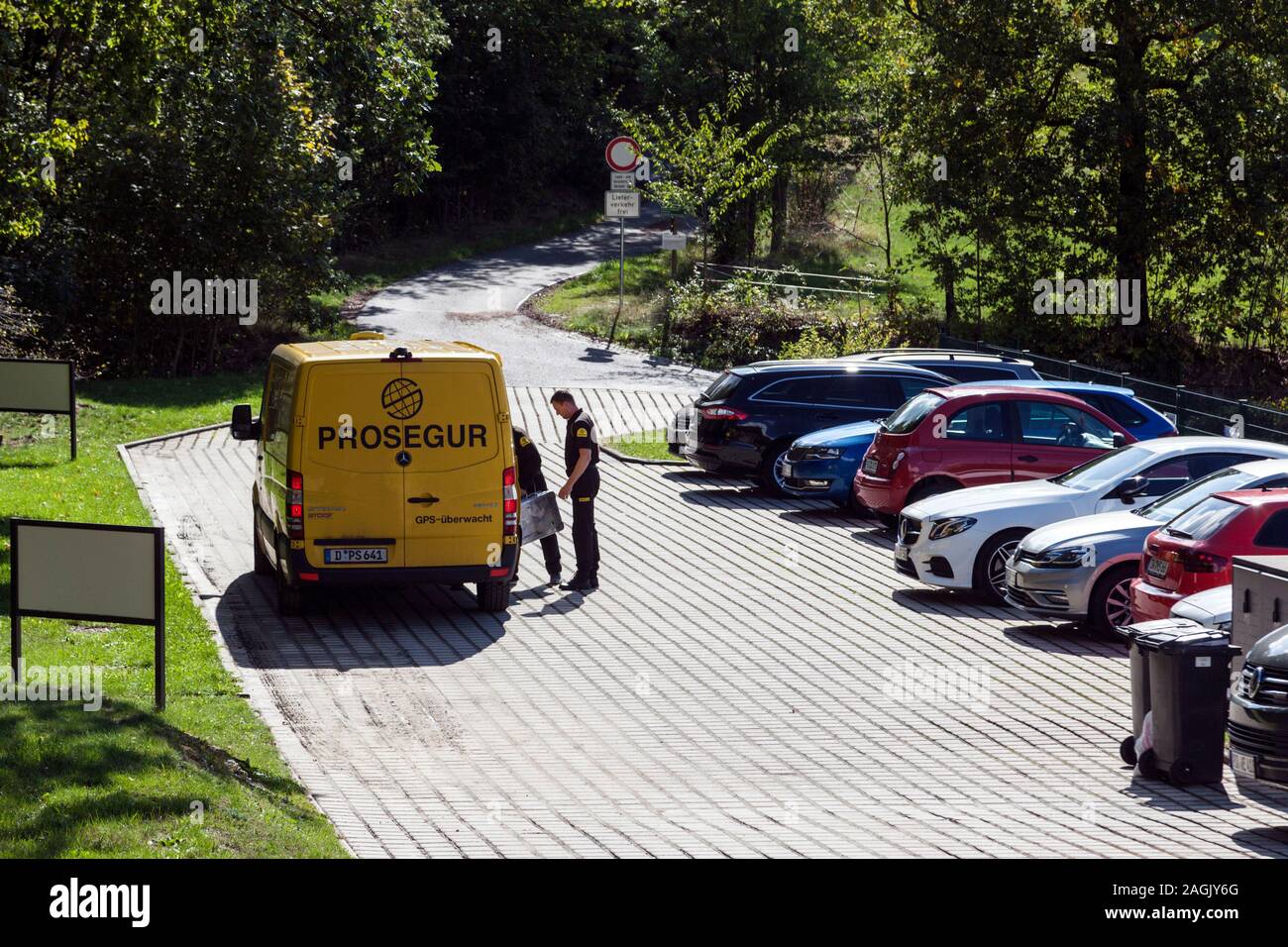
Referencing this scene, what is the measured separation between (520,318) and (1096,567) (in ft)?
74.1

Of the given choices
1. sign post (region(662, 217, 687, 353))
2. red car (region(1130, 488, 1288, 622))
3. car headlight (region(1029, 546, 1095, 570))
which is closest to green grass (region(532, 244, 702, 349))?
sign post (region(662, 217, 687, 353))

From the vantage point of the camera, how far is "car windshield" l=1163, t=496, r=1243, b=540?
40.0 ft

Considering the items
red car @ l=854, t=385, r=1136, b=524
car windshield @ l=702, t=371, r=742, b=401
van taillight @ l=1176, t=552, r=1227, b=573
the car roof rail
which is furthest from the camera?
the car roof rail

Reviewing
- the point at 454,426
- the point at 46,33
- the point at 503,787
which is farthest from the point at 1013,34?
the point at 503,787

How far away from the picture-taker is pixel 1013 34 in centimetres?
2944

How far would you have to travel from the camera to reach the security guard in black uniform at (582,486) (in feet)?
49.7

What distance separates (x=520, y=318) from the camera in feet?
114

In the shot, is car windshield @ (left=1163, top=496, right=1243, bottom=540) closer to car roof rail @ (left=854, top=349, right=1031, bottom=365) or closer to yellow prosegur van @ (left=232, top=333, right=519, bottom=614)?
yellow prosegur van @ (left=232, top=333, right=519, bottom=614)

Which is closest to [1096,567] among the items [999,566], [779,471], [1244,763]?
[999,566]

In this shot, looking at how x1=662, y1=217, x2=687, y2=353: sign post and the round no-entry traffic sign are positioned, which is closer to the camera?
x1=662, y1=217, x2=687, y2=353: sign post

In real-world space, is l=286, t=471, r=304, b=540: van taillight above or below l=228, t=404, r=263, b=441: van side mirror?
below

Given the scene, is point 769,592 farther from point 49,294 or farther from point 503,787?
point 49,294

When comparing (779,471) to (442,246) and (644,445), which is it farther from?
(442,246)

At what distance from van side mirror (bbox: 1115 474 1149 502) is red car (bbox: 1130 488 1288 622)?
2.43 metres
